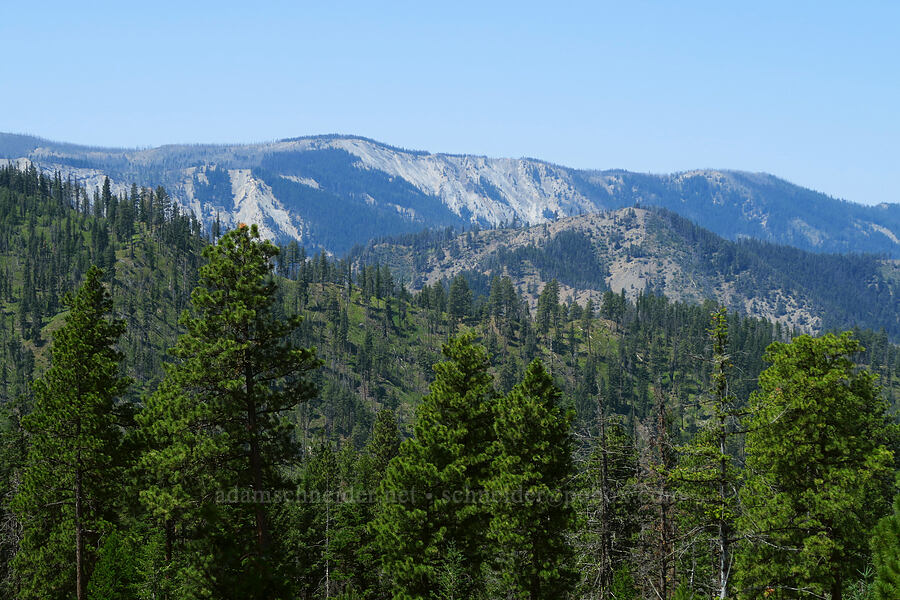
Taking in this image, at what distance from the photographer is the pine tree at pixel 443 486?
2988 centimetres

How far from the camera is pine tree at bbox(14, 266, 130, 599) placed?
3080 centimetres

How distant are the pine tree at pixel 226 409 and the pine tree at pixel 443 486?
534 centimetres

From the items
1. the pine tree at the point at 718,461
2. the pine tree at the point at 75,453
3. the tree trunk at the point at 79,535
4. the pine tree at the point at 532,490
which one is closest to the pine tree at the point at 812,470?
the pine tree at the point at 718,461

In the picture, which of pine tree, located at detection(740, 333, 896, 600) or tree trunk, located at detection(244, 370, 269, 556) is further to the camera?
pine tree, located at detection(740, 333, 896, 600)

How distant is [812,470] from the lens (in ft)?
104

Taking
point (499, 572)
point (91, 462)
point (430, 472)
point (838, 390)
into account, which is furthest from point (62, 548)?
point (838, 390)

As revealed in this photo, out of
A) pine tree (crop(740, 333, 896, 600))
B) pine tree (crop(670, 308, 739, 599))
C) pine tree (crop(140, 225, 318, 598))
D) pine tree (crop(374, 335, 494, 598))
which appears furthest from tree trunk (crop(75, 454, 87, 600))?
pine tree (crop(740, 333, 896, 600))

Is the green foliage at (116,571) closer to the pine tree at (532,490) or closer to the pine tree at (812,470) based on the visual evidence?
the pine tree at (532,490)

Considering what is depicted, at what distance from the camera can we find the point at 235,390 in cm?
2686

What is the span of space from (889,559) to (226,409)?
863 inches

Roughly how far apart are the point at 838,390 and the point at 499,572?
699 inches

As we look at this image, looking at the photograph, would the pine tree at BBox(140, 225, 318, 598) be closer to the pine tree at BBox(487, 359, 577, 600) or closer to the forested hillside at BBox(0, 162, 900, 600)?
the forested hillside at BBox(0, 162, 900, 600)

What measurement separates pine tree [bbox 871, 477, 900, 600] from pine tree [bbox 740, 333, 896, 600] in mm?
17777

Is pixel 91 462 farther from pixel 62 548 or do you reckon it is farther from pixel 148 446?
pixel 62 548
